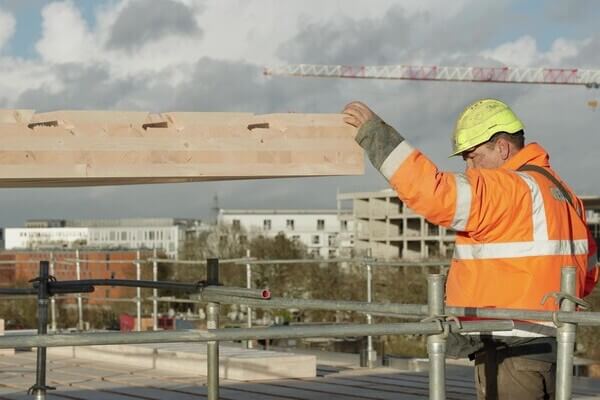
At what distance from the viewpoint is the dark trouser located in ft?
13.6

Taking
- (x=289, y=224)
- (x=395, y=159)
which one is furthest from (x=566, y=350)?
(x=289, y=224)

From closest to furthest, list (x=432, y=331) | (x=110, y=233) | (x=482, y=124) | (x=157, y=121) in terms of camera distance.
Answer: (x=432, y=331), (x=482, y=124), (x=157, y=121), (x=110, y=233)

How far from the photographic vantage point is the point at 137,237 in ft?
588

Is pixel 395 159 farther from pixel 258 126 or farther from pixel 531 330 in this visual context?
pixel 258 126

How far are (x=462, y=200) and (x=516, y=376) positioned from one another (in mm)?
722

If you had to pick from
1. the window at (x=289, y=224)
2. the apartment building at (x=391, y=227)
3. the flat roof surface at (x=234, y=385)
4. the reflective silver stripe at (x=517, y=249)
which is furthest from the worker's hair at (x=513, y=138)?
the window at (x=289, y=224)

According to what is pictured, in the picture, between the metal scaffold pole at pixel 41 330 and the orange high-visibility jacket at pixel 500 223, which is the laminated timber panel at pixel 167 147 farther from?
the orange high-visibility jacket at pixel 500 223

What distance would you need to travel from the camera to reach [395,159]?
3.84m

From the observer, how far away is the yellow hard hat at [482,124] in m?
4.34

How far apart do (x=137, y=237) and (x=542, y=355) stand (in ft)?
580

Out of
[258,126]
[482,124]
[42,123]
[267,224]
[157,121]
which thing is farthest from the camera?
[267,224]

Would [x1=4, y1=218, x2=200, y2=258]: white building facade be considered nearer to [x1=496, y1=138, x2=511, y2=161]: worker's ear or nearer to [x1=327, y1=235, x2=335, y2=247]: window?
[x1=327, y1=235, x2=335, y2=247]: window

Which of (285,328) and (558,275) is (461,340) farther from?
(285,328)

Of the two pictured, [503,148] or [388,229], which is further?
[388,229]
